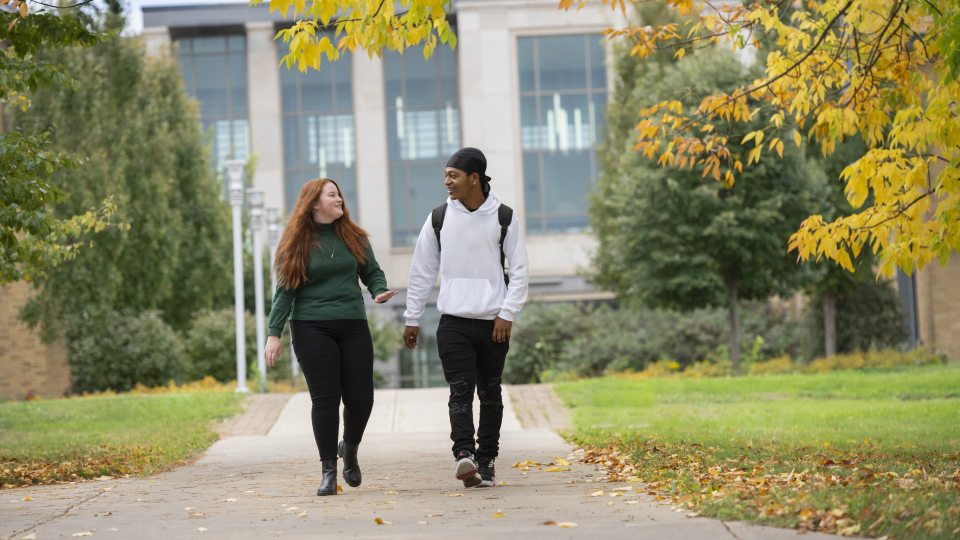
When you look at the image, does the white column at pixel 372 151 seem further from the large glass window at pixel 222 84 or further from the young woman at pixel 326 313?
the young woman at pixel 326 313

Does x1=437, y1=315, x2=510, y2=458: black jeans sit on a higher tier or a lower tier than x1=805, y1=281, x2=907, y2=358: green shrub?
higher

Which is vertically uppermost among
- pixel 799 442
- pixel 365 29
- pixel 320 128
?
pixel 320 128

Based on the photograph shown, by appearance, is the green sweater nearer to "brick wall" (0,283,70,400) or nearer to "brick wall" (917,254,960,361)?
"brick wall" (917,254,960,361)

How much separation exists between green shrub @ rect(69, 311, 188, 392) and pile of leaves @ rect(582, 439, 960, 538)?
19.0m

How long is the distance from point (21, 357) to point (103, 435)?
1537 cm

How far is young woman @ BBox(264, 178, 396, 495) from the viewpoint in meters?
8.03

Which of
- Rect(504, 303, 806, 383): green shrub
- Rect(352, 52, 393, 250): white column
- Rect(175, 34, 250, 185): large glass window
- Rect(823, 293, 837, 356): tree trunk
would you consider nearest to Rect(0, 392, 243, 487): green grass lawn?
Rect(504, 303, 806, 383): green shrub

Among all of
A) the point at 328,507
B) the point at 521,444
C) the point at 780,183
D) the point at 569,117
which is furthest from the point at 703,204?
the point at 569,117

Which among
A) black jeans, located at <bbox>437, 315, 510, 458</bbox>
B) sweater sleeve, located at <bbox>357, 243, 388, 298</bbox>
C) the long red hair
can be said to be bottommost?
black jeans, located at <bbox>437, 315, 510, 458</bbox>

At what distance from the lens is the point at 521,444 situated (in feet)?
38.9

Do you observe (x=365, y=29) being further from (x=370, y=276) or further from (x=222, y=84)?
(x=222, y=84)

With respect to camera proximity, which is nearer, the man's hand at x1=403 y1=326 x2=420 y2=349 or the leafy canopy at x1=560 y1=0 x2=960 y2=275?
the man's hand at x1=403 y1=326 x2=420 y2=349

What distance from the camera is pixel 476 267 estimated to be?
8.02 metres

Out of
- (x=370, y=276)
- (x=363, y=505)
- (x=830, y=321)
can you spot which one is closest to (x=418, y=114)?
(x=830, y=321)
